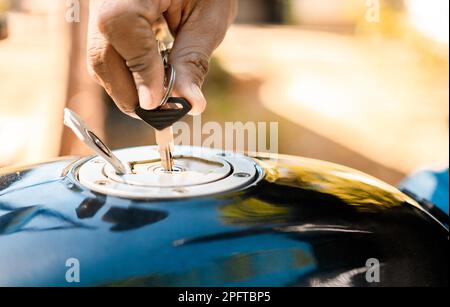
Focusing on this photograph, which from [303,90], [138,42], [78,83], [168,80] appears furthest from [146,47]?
[303,90]

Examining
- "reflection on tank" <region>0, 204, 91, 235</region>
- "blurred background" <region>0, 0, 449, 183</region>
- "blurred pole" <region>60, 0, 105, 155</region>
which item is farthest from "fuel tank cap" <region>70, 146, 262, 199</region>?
"blurred pole" <region>60, 0, 105, 155</region>

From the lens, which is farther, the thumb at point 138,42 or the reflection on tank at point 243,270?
the thumb at point 138,42

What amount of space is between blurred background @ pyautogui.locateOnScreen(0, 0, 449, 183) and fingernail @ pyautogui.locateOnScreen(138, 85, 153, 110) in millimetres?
3116

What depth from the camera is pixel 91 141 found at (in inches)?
50.9

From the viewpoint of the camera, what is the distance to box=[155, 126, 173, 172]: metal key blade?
134 cm

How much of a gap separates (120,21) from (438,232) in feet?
2.74

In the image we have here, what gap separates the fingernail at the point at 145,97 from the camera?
1.32 m

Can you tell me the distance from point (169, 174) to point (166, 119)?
12 centimetres

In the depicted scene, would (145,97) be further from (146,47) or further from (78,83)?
(78,83)

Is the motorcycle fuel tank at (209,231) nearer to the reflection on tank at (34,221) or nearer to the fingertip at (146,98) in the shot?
the reflection on tank at (34,221)

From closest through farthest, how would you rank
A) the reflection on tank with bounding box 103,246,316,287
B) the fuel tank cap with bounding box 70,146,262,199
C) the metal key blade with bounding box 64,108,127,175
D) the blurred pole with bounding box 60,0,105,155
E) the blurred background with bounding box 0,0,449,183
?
the reflection on tank with bounding box 103,246,316,287 < the fuel tank cap with bounding box 70,146,262,199 < the metal key blade with bounding box 64,108,127,175 < the blurred pole with bounding box 60,0,105,155 < the blurred background with bounding box 0,0,449,183

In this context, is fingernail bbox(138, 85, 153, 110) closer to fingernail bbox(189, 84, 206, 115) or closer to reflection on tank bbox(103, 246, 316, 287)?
fingernail bbox(189, 84, 206, 115)

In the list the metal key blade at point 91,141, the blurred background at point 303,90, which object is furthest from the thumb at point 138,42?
the blurred background at point 303,90

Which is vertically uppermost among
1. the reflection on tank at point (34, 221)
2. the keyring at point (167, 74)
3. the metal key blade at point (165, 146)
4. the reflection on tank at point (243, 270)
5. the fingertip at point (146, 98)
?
the keyring at point (167, 74)
